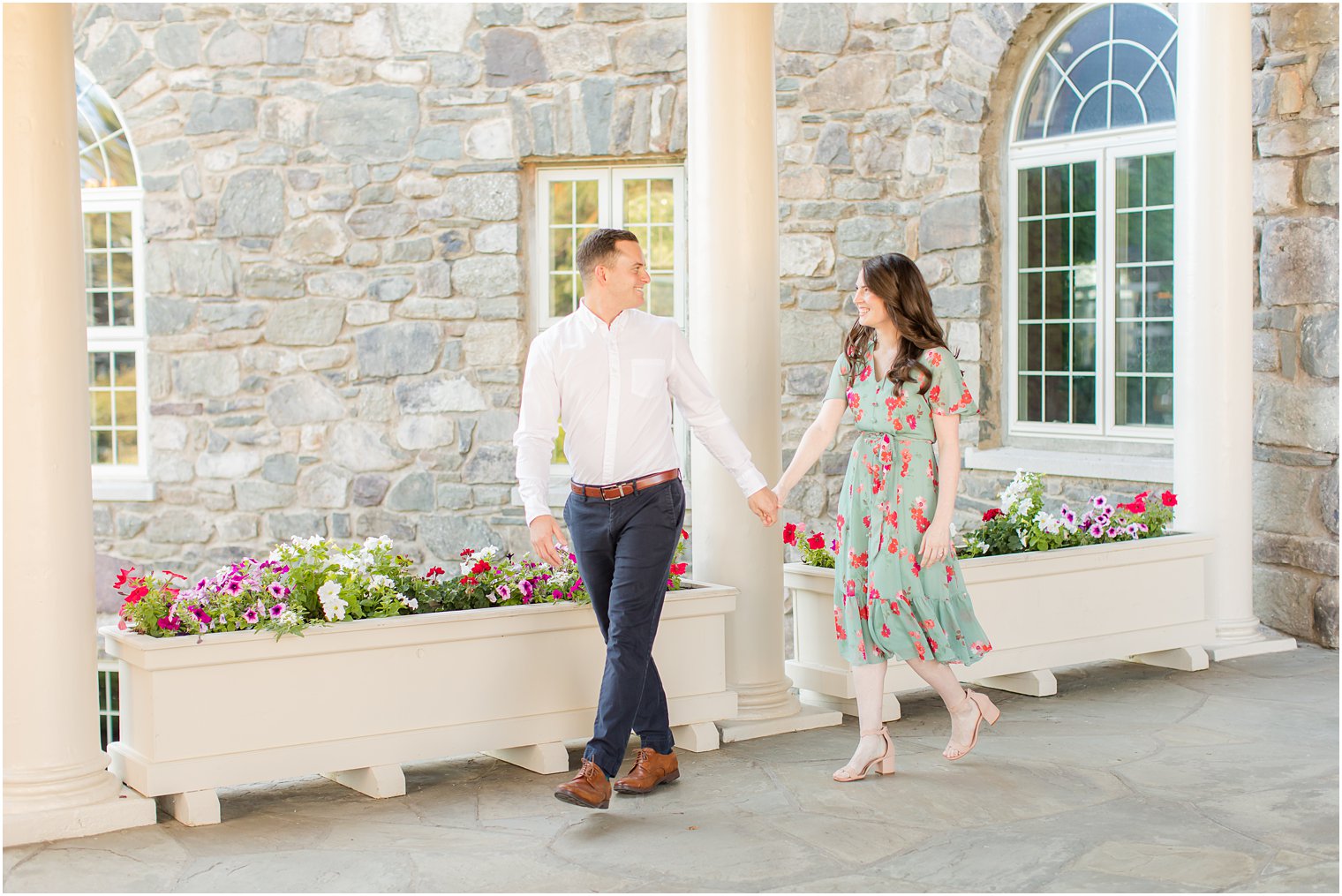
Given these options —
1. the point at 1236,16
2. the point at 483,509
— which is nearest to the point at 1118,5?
the point at 1236,16

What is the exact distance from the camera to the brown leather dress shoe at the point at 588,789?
3.72m

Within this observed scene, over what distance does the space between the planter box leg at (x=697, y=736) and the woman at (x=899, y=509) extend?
540mm

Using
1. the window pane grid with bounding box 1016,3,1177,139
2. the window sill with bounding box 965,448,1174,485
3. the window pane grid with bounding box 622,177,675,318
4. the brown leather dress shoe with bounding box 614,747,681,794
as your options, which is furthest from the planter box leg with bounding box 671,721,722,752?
the window pane grid with bounding box 1016,3,1177,139

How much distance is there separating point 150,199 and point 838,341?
4050 millimetres

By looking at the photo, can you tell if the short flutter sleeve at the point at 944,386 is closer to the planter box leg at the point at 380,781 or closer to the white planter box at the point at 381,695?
the white planter box at the point at 381,695

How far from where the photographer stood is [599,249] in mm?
3990

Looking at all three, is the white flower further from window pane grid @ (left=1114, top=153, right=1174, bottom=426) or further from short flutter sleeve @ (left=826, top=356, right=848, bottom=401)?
window pane grid @ (left=1114, top=153, right=1174, bottom=426)

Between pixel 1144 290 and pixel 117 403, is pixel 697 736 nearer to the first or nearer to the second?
pixel 1144 290

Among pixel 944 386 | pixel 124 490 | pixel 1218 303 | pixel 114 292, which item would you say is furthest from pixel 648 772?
pixel 114 292

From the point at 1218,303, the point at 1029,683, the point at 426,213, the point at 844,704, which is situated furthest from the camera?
the point at 426,213

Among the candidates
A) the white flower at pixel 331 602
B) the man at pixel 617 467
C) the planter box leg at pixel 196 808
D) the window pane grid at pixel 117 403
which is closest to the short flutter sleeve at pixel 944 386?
the man at pixel 617 467

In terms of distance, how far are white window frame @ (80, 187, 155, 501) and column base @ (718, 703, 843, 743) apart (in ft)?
15.9

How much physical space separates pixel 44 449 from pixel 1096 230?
5.43 meters

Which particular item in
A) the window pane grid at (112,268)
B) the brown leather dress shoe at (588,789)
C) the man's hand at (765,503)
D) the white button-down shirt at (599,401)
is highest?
the window pane grid at (112,268)
